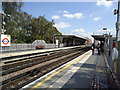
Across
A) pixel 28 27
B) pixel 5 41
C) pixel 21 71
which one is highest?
pixel 28 27

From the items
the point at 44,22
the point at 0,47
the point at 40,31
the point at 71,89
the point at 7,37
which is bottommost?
the point at 71,89

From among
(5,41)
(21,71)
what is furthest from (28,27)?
(21,71)

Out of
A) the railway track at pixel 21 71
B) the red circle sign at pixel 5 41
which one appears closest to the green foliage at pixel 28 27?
the red circle sign at pixel 5 41

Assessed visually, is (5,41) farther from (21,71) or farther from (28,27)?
(28,27)

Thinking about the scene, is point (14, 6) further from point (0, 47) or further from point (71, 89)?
point (71, 89)

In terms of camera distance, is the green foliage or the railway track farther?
the green foliage

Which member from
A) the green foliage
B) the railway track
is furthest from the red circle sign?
the green foliage

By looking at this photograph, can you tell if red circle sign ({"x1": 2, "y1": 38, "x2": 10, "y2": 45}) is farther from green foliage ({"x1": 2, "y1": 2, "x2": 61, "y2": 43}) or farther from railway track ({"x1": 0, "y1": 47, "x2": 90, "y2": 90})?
green foliage ({"x1": 2, "y1": 2, "x2": 61, "y2": 43})

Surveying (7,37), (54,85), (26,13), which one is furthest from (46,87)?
(26,13)

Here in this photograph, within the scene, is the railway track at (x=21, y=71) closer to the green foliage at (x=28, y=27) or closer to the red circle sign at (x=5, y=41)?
the red circle sign at (x=5, y=41)

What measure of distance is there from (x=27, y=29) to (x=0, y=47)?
1404 inches

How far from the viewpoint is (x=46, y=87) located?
5059 millimetres

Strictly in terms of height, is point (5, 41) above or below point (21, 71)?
above

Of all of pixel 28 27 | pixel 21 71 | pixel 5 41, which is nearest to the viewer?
pixel 21 71
